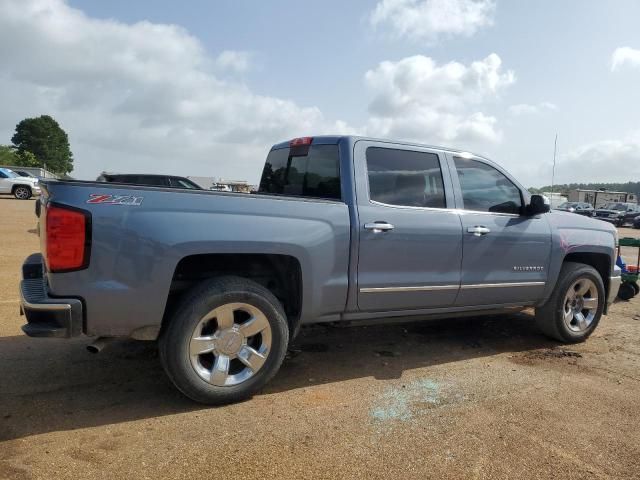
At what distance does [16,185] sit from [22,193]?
0.52m

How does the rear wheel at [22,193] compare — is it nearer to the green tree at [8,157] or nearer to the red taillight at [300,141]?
the red taillight at [300,141]

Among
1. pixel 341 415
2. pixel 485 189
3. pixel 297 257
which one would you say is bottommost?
pixel 341 415

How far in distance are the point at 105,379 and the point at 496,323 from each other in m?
4.33

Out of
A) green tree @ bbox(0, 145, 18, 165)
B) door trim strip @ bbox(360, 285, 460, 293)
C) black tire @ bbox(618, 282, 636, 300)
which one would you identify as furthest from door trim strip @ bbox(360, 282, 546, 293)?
green tree @ bbox(0, 145, 18, 165)

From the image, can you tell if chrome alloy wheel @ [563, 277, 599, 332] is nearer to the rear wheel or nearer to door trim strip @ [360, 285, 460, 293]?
door trim strip @ [360, 285, 460, 293]

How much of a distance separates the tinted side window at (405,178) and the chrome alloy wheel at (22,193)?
89.2 feet

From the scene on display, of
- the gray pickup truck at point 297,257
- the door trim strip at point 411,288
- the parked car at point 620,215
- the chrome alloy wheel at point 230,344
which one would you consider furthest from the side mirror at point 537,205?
the parked car at point 620,215

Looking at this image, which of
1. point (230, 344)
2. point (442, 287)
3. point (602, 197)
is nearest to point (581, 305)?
point (442, 287)

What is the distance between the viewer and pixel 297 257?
3.57 meters

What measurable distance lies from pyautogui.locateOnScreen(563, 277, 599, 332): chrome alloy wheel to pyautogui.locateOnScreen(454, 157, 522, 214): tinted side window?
1.16 meters

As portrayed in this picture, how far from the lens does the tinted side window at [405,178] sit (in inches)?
160

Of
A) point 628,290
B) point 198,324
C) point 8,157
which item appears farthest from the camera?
point 8,157

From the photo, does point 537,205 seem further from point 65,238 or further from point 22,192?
point 22,192

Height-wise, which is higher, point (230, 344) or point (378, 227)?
point (378, 227)
